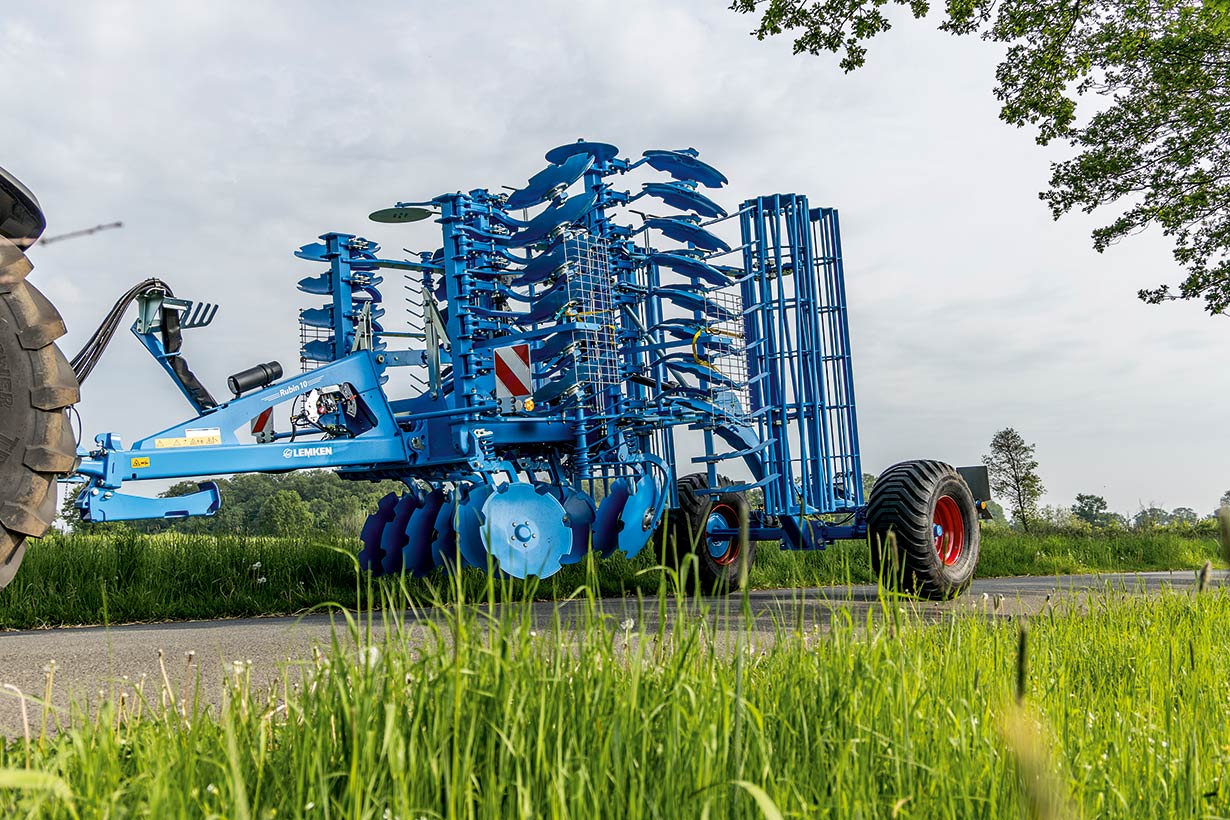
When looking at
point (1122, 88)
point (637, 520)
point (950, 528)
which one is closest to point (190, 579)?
point (637, 520)

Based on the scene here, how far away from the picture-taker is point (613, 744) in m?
1.83

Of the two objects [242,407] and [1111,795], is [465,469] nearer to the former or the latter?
[242,407]

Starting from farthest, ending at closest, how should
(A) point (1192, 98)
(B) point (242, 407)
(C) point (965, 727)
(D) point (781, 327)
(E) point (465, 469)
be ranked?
(A) point (1192, 98) < (D) point (781, 327) < (E) point (465, 469) < (B) point (242, 407) < (C) point (965, 727)

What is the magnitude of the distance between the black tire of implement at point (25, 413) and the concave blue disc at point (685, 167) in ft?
17.9

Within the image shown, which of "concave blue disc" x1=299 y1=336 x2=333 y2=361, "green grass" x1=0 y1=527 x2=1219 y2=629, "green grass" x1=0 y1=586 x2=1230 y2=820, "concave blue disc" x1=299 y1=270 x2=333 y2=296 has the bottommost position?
"green grass" x1=0 y1=586 x2=1230 y2=820

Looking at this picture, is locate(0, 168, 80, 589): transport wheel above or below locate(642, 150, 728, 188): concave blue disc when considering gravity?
below

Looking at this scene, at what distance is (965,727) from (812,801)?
1.72 ft

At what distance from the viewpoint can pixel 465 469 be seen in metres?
7.34

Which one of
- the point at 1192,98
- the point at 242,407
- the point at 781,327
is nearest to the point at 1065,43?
the point at 1192,98

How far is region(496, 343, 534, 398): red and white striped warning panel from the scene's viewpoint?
24.5 feet

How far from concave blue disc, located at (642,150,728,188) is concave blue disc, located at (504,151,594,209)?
74cm

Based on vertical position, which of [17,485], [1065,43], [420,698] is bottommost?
[420,698]

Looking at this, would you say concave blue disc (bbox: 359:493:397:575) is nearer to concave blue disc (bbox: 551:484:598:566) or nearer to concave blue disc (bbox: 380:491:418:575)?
concave blue disc (bbox: 380:491:418:575)

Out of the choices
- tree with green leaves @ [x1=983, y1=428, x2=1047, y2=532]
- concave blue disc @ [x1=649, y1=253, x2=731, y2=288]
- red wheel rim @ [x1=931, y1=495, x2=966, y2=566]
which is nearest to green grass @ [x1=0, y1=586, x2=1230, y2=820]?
red wheel rim @ [x1=931, y1=495, x2=966, y2=566]
